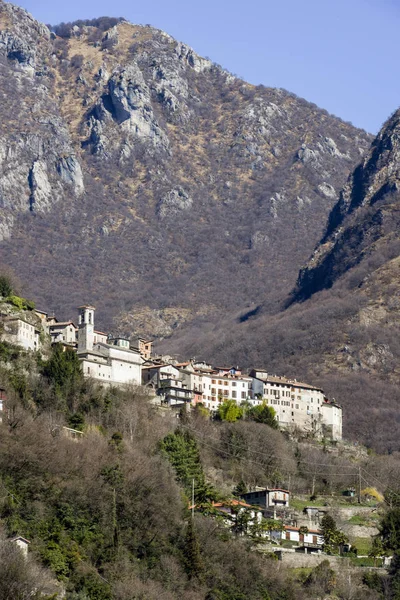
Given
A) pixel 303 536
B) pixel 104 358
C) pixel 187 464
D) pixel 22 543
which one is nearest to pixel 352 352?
pixel 104 358

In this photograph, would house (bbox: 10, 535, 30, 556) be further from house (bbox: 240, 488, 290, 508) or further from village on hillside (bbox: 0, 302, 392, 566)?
house (bbox: 240, 488, 290, 508)

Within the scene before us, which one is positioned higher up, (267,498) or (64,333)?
(64,333)

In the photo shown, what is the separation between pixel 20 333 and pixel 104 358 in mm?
8943

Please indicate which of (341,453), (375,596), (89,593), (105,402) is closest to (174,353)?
(341,453)

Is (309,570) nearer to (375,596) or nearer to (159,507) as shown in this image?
(375,596)

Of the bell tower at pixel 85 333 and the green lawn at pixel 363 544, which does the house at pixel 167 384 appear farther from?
the green lawn at pixel 363 544

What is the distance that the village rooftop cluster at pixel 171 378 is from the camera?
365ft

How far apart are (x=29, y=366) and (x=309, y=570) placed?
25129mm

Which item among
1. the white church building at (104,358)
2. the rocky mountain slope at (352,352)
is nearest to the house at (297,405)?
the white church building at (104,358)

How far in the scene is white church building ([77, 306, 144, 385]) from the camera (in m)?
111

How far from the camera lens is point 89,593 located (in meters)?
79.4

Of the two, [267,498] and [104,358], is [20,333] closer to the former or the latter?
[104,358]

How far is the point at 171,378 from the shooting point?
393 ft

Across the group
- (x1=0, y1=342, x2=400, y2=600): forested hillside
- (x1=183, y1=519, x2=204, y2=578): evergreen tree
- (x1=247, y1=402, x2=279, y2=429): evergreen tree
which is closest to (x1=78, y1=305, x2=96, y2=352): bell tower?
(x1=0, y1=342, x2=400, y2=600): forested hillside
